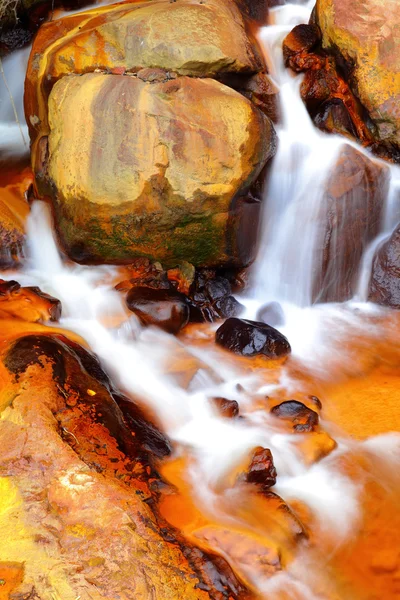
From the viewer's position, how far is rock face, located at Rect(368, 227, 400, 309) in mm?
6641

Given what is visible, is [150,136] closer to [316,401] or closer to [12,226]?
[12,226]

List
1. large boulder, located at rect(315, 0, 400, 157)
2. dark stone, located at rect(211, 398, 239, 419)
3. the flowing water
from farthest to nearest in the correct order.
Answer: large boulder, located at rect(315, 0, 400, 157) < dark stone, located at rect(211, 398, 239, 419) < the flowing water

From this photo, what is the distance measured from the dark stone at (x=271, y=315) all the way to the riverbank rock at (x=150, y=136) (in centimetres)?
57

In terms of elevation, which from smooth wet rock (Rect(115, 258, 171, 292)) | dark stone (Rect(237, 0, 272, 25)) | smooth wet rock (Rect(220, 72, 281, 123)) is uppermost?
dark stone (Rect(237, 0, 272, 25))

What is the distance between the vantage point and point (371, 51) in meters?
6.85

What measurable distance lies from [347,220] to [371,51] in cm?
209

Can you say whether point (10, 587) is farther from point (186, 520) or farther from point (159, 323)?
point (159, 323)

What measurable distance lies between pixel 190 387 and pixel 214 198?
6.40ft

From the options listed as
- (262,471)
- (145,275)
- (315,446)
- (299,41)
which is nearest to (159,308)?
(145,275)

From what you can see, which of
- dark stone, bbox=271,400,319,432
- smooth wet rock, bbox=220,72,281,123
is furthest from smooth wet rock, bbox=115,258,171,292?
smooth wet rock, bbox=220,72,281,123

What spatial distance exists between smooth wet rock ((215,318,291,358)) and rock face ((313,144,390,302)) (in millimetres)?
1138

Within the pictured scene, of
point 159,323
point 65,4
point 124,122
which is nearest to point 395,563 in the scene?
point 159,323

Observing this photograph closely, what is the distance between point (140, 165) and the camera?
5719 millimetres

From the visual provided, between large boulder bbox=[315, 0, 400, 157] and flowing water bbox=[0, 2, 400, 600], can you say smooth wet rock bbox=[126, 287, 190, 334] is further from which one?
large boulder bbox=[315, 0, 400, 157]
